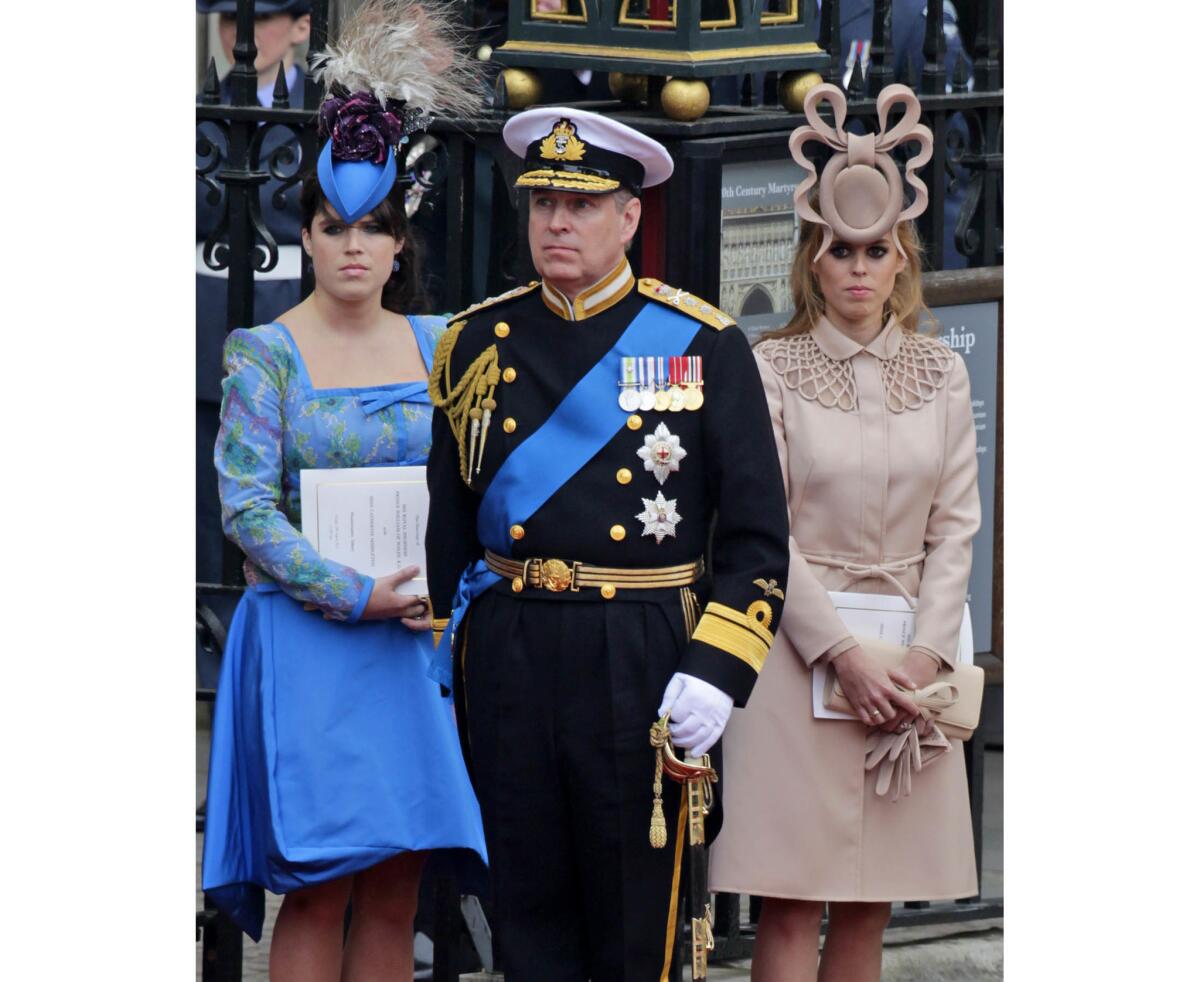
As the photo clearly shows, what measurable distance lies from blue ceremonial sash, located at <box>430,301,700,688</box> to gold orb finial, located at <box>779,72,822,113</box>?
3.85ft

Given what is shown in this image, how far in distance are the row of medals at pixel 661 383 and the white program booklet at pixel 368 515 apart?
A: 2.42 feet

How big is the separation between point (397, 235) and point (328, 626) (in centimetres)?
97

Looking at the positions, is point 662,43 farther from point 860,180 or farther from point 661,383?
point 661,383

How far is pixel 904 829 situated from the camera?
6680mm

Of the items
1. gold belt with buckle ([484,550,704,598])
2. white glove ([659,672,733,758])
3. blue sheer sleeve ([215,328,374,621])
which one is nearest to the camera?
white glove ([659,672,733,758])

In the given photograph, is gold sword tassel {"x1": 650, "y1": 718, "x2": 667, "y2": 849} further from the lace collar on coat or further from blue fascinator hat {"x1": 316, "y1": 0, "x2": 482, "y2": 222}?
blue fascinator hat {"x1": 316, "y1": 0, "x2": 482, "y2": 222}

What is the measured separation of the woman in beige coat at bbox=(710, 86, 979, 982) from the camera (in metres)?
6.55

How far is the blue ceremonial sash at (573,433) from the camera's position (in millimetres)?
6090

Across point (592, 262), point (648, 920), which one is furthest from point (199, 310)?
point (648, 920)

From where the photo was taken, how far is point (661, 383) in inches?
241

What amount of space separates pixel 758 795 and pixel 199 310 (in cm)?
211

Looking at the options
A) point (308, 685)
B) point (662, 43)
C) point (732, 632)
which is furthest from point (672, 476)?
point (662, 43)

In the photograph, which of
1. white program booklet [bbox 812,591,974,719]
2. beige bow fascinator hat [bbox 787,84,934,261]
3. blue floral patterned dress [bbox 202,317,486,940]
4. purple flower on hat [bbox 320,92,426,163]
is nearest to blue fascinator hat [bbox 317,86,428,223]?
purple flower on hat [bbox 320,92,426,163]

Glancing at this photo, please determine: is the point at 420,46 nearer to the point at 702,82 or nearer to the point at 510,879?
the point at 702,82
